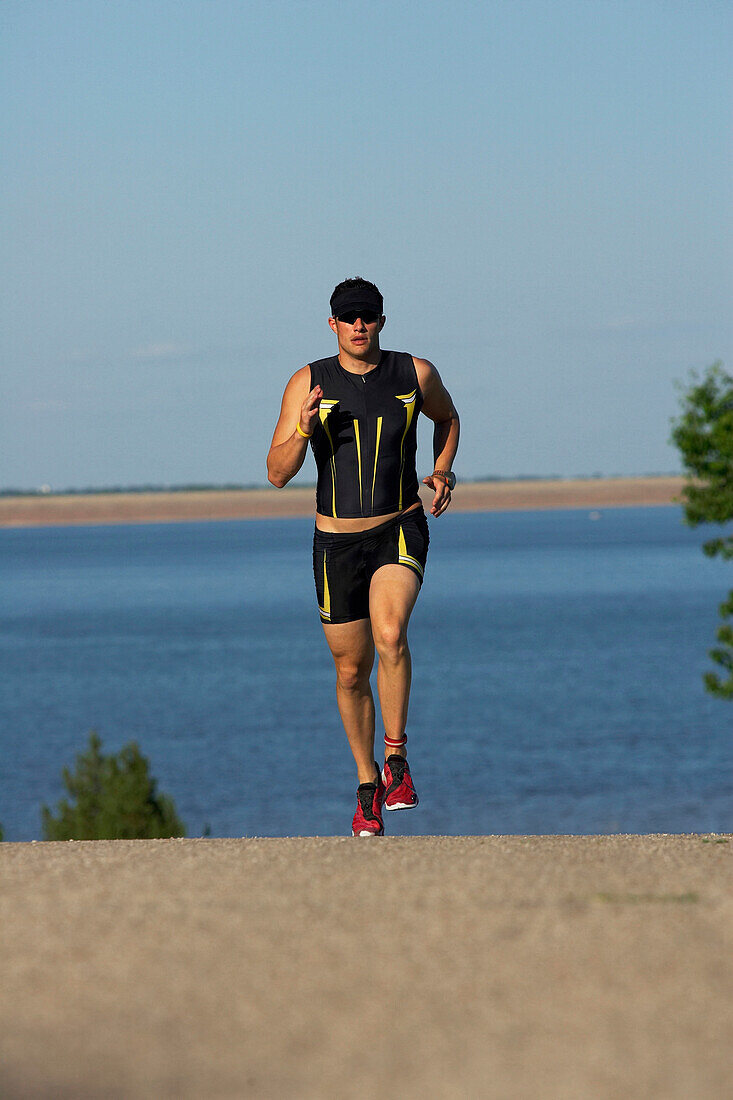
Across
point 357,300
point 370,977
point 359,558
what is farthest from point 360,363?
point 370,977

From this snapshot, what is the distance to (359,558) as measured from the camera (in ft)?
23.7

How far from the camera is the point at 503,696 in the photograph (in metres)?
56.2

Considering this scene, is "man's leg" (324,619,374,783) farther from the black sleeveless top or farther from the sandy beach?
the sandy beach

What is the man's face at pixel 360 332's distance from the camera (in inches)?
279

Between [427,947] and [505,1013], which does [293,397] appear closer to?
[427,947]

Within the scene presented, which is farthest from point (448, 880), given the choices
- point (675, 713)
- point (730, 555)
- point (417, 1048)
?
point (675, 713)

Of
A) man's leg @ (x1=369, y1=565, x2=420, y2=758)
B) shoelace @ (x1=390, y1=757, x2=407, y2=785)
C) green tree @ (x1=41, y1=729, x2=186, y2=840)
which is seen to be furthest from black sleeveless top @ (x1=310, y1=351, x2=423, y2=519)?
green tree @ (x1=41, y1=729, x2=186, y2=840)

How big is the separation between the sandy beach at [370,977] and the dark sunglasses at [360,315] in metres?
2.64

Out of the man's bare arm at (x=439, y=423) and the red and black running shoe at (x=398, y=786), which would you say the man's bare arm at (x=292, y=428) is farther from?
the red and black running shoe at (x=398, y=786)

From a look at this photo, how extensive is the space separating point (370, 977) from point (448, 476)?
11.3ft

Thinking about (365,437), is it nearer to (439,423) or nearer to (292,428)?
(292,428)

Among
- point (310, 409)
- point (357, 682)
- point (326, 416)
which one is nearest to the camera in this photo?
point (310, 409)

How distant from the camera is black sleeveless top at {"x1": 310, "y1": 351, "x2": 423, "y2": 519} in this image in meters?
7.06

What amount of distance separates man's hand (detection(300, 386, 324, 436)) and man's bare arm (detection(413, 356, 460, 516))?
25.1 inches
